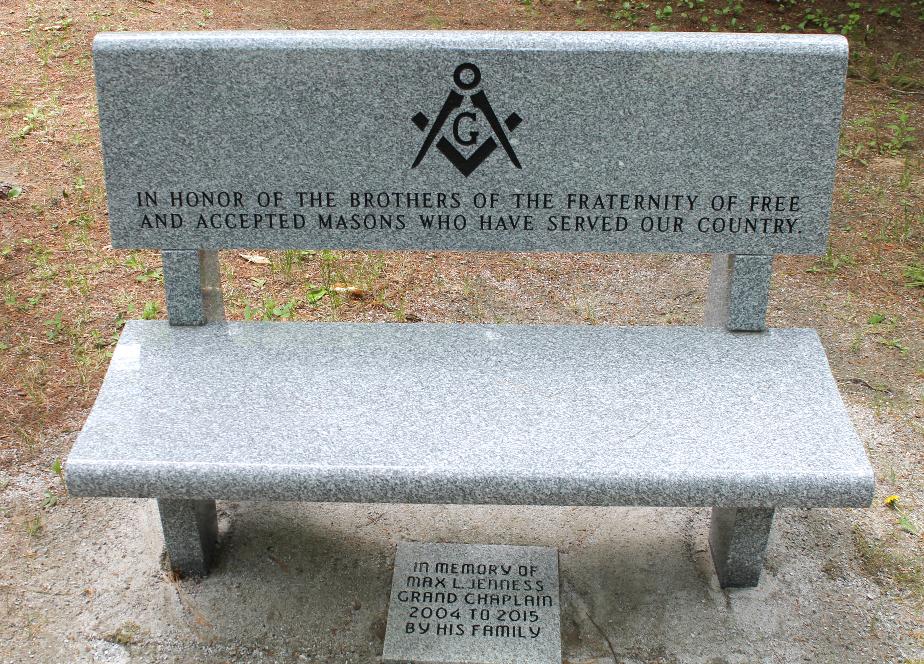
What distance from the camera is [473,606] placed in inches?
118

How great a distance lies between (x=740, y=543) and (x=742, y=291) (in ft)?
2.54

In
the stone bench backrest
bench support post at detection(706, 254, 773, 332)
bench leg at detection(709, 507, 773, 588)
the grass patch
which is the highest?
the stone bench backrest

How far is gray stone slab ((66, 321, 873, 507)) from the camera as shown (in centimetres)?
259

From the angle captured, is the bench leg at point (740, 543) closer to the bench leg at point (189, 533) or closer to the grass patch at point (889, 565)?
the grass patch at point (889, 565)

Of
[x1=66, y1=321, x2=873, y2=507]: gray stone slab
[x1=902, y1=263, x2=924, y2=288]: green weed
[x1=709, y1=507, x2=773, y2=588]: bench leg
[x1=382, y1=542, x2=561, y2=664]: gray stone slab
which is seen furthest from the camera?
[x1=902, y1=263, x2=924, y2=288]: green weed

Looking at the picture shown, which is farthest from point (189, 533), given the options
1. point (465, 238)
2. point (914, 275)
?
point (914, 275)

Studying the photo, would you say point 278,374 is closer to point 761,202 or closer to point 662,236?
point 662,236

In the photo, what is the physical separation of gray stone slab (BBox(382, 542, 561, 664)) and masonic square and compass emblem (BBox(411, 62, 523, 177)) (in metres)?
1.21

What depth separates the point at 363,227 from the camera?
3098mm

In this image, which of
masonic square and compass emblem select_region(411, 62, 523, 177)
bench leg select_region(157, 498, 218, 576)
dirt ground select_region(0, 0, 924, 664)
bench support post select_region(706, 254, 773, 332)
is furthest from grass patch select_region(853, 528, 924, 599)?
bench leg select_region(157, 498, 218, 576)

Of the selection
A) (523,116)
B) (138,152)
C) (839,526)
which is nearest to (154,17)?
(138,152)

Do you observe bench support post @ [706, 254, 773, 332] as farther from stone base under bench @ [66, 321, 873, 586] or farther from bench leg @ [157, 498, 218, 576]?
bench leg @ [157, 498, 218, 576]

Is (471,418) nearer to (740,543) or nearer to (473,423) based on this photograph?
(473,423)

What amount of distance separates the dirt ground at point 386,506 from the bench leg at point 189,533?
2.6 inches
